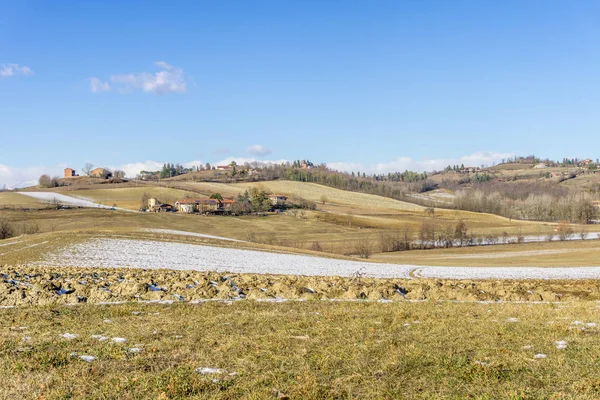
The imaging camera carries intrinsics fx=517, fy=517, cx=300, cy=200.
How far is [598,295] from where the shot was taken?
21078 mm

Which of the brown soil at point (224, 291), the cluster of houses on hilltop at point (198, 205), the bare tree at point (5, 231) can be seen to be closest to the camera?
the brown soil at point (224, 291)

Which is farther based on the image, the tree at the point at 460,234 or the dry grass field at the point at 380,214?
the dry grass field at the point at 380,214


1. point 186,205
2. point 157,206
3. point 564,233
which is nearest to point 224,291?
point 564,233

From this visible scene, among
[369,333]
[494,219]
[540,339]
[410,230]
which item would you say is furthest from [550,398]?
[494,219]

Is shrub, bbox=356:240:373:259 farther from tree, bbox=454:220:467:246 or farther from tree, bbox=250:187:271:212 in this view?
tree, bbox=250:187:271:212

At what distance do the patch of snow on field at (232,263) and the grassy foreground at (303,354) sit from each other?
→ 22.5 metres

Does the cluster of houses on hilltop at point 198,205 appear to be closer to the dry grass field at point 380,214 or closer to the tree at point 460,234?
the dry grass field at point 380,214

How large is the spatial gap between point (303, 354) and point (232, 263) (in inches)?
1342

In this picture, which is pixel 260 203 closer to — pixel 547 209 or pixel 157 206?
pixel 157 206

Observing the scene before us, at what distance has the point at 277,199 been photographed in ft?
535

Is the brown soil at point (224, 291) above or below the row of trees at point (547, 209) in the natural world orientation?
above

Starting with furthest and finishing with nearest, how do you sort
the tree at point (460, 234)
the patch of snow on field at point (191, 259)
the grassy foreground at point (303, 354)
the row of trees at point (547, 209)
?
the row of trees at point (547, 209), the tree at point (460, 234), the patch of snow on field at point (191, 259), the grassy foreground at point (303, 354)

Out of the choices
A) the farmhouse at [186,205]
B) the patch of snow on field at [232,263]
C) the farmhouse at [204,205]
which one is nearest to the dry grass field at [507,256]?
the patch of snow on field at [232,263]

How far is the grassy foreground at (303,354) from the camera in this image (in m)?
8.45
